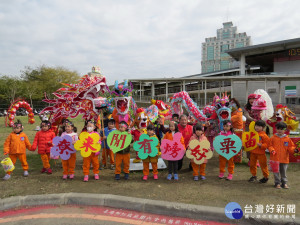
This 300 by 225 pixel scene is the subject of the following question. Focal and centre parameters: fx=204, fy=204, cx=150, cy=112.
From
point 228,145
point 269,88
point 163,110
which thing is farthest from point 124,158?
point 269,88

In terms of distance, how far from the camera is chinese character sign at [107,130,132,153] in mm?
4492

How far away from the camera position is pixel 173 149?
4.52m

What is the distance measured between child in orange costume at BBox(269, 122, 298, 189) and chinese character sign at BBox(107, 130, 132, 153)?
2944 millimetres

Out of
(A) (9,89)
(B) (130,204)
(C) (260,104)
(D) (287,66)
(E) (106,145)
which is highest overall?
(D) (287,66)

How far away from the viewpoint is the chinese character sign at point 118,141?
449 cm

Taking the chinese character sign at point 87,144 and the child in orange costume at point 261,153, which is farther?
the chinese character sign at point 87,144

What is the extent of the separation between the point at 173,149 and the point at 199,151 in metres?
0.57

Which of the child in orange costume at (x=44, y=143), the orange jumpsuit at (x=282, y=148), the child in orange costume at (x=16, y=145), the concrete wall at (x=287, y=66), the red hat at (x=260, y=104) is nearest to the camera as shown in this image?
the orange jumpsuit at (x=282, y=148)

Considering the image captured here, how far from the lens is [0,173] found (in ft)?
16.8

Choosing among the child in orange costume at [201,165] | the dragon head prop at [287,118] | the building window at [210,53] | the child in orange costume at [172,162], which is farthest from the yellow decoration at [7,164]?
the building window at [210,53]

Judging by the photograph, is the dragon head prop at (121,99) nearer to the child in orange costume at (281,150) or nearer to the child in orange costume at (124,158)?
the child in orange costume at (124,158)

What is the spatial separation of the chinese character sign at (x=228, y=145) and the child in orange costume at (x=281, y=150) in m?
0.62

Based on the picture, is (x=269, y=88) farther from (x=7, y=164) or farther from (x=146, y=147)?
(x=7, y=164)

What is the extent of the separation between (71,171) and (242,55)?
32.8 m
